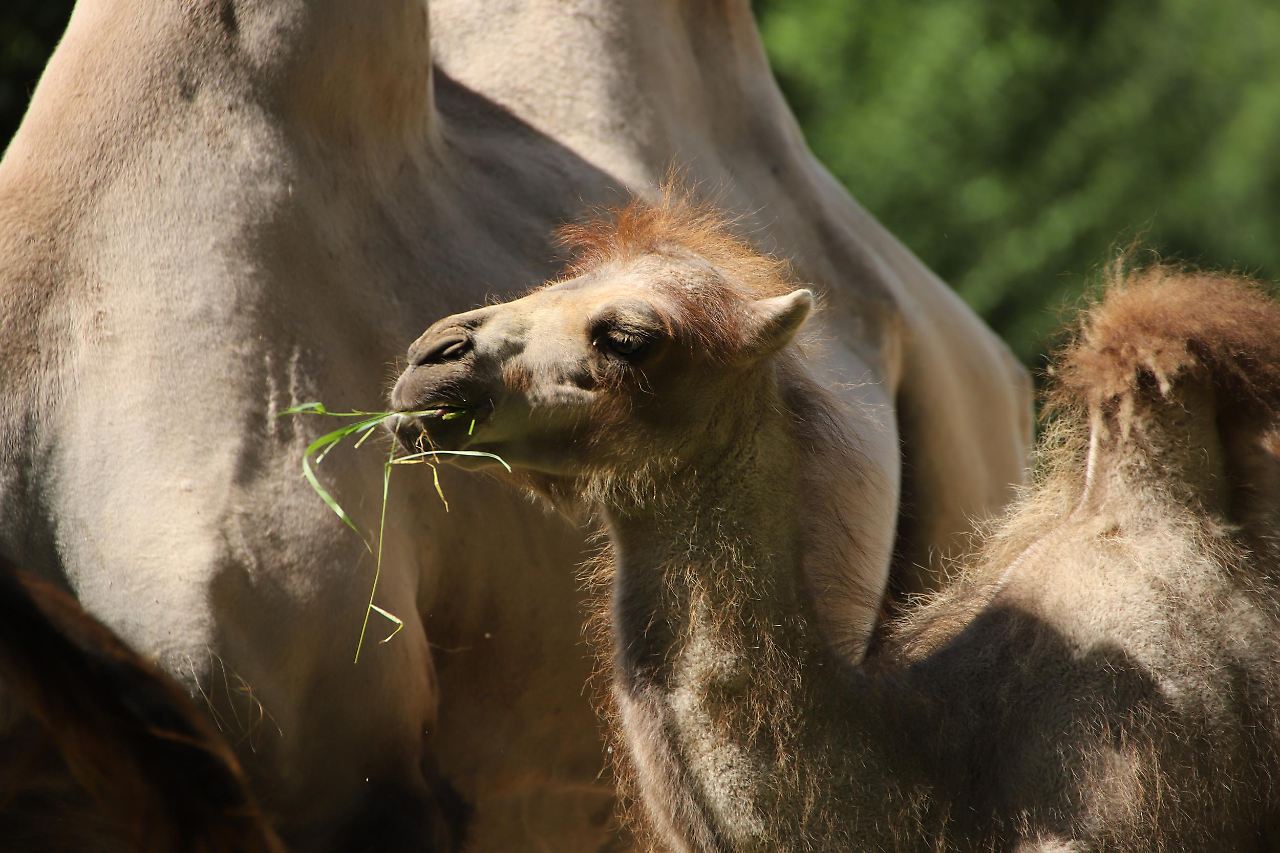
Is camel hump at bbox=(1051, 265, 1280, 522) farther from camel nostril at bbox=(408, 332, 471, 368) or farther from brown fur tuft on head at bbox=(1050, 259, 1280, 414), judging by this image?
camel nostril at bbox=(408, 332, 471, 368)

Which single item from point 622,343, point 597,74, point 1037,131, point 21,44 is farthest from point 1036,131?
point 622,343

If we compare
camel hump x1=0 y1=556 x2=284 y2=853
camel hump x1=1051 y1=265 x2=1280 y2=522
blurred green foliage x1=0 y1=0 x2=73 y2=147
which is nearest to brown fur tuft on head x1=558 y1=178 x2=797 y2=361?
camel hump x1=1051 y1=265 x2=1280 y2=522

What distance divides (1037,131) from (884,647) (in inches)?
345

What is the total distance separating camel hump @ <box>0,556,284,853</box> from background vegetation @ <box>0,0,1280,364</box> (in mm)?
8042

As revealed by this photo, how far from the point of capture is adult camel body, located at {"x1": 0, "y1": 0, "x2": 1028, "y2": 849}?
2.57 metres

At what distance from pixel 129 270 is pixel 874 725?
4.42ft

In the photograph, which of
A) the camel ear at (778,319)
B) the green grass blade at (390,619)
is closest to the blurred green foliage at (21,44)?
the green grass blade at (390,619)

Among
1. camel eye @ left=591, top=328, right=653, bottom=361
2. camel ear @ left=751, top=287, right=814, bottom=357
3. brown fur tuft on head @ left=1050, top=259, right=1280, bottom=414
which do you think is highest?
brown fur tuft on head @ left=1050, top=259, right=1280, bottom=414

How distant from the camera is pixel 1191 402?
7.73 ft

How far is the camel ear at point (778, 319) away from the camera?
7.73 ft

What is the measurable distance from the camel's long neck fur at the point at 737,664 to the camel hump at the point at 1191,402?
444mm

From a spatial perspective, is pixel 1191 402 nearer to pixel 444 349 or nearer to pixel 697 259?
pixel 697 259

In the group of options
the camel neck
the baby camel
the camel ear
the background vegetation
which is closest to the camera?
the baby camel

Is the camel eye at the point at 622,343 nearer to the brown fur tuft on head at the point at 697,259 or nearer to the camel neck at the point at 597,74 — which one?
the brown fur tuft on head at the point at 697,259
